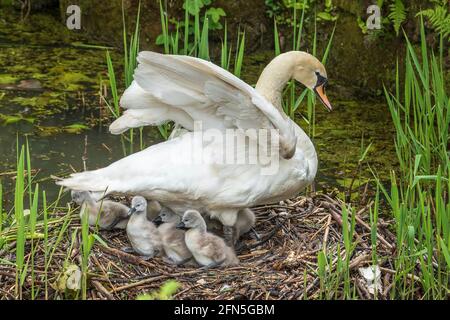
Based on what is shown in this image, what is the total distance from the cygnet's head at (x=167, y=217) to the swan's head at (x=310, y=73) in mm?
1024

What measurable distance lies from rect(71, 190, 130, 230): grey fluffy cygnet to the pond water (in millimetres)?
1303

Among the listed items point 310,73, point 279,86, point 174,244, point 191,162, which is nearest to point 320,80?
point 310,73

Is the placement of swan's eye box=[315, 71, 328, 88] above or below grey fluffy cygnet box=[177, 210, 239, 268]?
above

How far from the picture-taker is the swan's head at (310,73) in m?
5.82

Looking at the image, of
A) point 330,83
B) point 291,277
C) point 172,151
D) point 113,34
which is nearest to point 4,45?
point 113,34

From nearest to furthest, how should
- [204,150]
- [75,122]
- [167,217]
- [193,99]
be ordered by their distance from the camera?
[193,99] < [204,150] < [167,217] < [75,122]

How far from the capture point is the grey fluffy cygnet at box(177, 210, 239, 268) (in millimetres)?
5430

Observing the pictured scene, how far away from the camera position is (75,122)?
323 inches

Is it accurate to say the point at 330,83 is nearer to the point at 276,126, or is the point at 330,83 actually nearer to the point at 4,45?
the point at 4,45

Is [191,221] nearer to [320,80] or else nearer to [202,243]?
[202,243]

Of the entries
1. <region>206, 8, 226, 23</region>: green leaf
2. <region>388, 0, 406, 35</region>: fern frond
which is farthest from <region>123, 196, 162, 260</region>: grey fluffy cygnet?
<region>206, 8, 226, 23</region>: green leaf

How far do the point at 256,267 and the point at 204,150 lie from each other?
2.23 feet

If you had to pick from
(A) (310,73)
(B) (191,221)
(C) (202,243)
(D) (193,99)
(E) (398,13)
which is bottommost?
(C) (202,243)

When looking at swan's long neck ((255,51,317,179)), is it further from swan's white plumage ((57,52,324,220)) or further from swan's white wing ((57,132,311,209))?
swan's white wing ((57,132,311,209))
